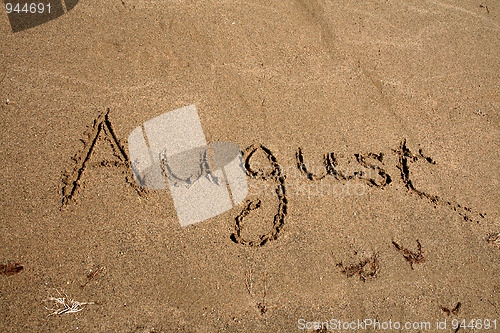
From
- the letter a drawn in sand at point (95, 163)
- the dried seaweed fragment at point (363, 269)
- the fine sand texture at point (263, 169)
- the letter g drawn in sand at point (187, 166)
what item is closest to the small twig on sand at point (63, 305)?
the fine sand texture at point (263, 169)

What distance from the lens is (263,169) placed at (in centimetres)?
230

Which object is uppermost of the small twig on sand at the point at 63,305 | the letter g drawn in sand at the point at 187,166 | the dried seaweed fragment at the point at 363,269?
the letter g drawn in sand at the point at 187,166

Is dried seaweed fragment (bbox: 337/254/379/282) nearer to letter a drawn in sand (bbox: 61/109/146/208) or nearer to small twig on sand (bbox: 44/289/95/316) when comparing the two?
letter a drawn in sand (bbox: 61/109/146/208)

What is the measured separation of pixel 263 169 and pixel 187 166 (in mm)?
543

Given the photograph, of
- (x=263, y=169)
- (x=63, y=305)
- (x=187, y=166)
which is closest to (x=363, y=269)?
(x=263, y=169)

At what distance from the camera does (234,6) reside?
2.79 meters

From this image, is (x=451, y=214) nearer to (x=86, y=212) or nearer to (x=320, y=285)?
(x=320, y=285)

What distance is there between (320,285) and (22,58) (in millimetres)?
2800

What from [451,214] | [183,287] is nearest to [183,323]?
[183,287]

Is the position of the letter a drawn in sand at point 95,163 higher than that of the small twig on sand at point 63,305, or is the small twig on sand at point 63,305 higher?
the letter a drawn in sand at point 95,163

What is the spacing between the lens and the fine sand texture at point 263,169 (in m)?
2.03

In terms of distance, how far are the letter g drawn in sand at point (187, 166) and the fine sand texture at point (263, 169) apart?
2.8 inches

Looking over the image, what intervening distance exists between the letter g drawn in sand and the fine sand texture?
→ 2.8 inches

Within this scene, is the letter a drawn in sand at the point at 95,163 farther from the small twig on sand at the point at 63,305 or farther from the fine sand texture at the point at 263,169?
the small twig on sand at the point at 63,305
